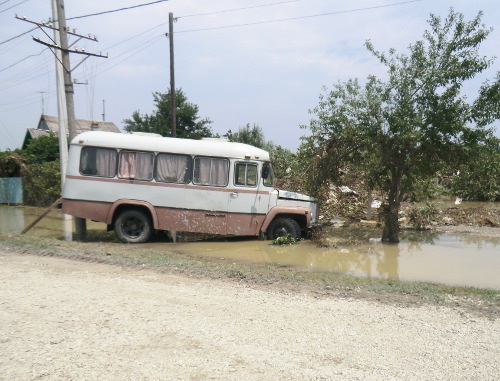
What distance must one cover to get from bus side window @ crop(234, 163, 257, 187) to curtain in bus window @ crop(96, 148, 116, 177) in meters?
3.21

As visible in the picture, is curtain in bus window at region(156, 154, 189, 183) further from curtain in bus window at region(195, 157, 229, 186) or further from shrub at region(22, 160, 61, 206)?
shrub at region(22, 160, 61, 206)

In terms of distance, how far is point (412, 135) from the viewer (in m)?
11.1

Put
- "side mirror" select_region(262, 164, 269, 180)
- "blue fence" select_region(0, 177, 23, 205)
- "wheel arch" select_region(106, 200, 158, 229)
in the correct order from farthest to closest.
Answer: "blue fence" select_region(0, 177, 23, 205) < "side mirror" select_region(262, 164, 269, 180) < "wheel arch" select_region(106, 200, 158, 229)

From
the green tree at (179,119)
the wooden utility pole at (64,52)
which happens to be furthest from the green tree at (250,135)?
the wooden utility pole at (64,52)

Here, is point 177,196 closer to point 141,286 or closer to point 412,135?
point 141,286

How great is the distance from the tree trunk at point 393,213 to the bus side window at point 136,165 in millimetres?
6913

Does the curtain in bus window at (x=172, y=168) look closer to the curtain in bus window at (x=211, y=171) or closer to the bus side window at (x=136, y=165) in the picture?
the bus side window at (x=136, y=165)

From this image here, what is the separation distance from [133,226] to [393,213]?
738 centimetres

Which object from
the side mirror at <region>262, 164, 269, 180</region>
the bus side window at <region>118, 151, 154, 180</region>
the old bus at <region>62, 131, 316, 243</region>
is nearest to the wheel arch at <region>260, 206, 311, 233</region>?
the old bus at <region>62, 131, 316, 243</region>

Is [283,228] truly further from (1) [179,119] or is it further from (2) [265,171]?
(1) [179,119]

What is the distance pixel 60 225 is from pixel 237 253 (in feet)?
25.8

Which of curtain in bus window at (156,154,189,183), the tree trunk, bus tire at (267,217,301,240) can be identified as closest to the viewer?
curtain in bus window at (156,154,189,183)

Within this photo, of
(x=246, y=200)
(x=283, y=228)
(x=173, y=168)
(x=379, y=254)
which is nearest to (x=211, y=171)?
(x=173, y=168)

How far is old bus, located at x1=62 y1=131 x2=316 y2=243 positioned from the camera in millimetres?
11453
